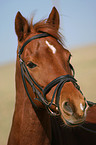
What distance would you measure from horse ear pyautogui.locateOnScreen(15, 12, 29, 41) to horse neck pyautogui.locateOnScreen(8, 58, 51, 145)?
56 cm

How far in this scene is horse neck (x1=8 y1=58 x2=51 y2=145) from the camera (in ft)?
9.04

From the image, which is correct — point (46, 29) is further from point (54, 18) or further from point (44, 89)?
point (44, 89)

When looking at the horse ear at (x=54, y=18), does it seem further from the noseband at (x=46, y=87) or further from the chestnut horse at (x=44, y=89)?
the noseband at (x=46, y=87)

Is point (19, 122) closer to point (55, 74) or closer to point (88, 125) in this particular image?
point (55, 74)

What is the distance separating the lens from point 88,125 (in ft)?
11.5

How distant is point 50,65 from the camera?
2.49 m

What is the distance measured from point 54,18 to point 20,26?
0.62m

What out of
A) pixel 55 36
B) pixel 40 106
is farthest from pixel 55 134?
pixel 55 36

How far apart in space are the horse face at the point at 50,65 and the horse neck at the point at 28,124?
17cm

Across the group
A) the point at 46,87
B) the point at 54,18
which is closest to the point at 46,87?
the point at 46,87

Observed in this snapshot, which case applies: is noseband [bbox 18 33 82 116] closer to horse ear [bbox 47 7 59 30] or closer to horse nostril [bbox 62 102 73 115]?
horse nostril [bbox 62 102 73 115]

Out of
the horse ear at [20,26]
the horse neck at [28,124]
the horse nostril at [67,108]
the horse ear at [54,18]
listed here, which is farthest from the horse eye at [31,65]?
the horse ear at [54,18]

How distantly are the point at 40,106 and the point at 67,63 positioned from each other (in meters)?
0.75

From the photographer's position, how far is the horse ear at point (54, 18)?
10.3 feet
